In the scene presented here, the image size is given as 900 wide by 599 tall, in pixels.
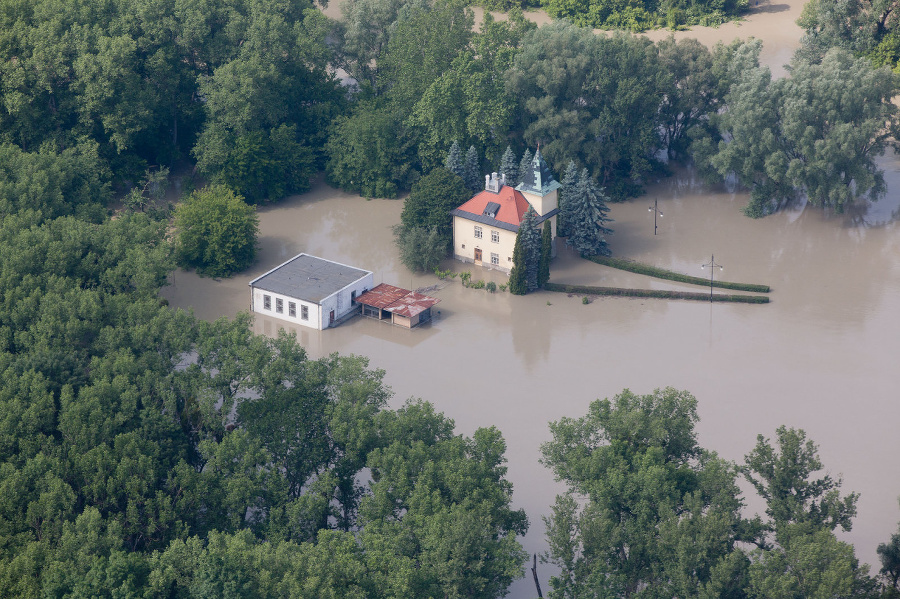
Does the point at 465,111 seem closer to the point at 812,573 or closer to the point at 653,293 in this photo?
the point at 653,293

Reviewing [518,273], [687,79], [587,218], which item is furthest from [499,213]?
[687,79]

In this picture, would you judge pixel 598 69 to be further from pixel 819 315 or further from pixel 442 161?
pixel 819 315

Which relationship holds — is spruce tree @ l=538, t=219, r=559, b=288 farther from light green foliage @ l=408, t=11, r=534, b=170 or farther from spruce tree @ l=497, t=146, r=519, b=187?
light green foliage @ l=408, t=11, r=534, b=170

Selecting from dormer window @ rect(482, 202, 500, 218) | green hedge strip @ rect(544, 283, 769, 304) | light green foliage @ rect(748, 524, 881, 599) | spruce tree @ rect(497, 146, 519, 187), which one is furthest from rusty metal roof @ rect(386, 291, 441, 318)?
light green foliage @ rect(748, 524, 881, 599)

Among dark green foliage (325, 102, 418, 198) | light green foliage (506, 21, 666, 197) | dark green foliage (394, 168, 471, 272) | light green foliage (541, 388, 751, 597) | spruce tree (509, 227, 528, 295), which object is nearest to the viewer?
light green foliage (541, 388, 751, 597)

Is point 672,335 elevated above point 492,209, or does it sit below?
below

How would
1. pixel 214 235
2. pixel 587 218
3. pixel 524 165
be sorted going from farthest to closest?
1. pixel 524 165
2. pixel 587 218
3. pixel 214 235
